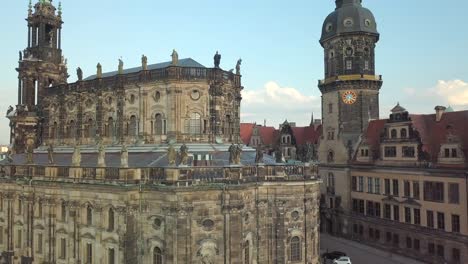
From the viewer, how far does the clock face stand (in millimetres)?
59656

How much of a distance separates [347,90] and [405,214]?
18310 mm

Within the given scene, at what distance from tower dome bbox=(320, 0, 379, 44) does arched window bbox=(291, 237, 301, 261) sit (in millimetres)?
32174

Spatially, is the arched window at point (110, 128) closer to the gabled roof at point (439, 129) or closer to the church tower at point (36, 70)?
the church tower at point (36, 70)

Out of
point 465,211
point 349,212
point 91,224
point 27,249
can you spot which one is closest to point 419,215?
point 465,211

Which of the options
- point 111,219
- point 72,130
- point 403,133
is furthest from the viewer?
point 403,133

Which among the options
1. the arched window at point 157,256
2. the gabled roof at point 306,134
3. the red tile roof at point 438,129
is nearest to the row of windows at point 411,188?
the red tile roof at point 438,129

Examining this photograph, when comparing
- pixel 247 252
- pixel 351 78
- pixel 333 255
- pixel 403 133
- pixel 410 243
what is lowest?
pixel 333 255

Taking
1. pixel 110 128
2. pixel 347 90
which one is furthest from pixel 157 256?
pixel 347 90

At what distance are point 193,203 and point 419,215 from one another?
27.0 meters

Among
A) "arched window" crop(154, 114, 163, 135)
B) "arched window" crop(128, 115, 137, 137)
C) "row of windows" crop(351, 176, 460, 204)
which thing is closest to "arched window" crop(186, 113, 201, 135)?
"arched window" crop(154, 114, 163, 135)

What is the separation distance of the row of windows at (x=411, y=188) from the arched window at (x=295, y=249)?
16522mm

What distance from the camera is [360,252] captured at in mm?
50844

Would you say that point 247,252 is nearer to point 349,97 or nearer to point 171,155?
point 171,155

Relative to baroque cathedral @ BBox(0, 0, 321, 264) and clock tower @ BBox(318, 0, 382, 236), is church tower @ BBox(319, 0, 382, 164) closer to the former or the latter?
clock tower @ BBox(318, 0, 382, 236)
